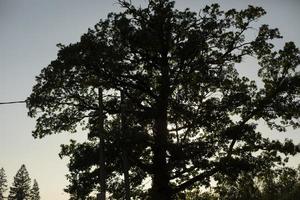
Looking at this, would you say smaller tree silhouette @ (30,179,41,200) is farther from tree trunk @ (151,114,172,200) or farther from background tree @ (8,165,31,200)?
tree trunk @ (151,114,172,200)

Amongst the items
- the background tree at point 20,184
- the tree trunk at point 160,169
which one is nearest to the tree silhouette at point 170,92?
the tree trunk at point 160,169

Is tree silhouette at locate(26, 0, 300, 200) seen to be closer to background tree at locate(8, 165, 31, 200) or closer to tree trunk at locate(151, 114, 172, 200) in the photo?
tree trunk at locate(151, 114, 172, 200)

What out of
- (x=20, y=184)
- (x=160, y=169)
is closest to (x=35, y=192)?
(x=20, y=184)

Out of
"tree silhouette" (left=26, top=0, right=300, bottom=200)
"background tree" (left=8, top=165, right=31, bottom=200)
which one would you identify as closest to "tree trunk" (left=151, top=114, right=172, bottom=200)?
"tree silhouette" (left=26, top=0, right=300, bottom=200)

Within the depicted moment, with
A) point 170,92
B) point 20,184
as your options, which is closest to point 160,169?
point 170,92

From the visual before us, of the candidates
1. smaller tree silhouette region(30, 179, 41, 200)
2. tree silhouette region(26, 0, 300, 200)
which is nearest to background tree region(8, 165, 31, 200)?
smaller tree silhouette region(30, 179, 41, 200)

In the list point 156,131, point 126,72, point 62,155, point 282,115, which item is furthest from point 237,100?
point 62,155

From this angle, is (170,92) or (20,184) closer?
(170,92)

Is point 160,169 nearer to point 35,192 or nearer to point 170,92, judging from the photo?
point 170,92

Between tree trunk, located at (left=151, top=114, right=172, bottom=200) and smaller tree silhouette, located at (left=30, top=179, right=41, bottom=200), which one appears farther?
smaller tree silhouette, located at (left=30, top=179, right=41, bottom=200)

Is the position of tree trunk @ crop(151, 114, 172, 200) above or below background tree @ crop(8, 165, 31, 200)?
below

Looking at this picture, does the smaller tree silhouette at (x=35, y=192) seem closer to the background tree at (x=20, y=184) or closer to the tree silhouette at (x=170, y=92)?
the background tree at (x=20, y=184)

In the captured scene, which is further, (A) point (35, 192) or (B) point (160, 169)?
(A) point (35, 192)

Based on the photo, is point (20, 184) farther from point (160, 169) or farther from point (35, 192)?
point (160, 169)
